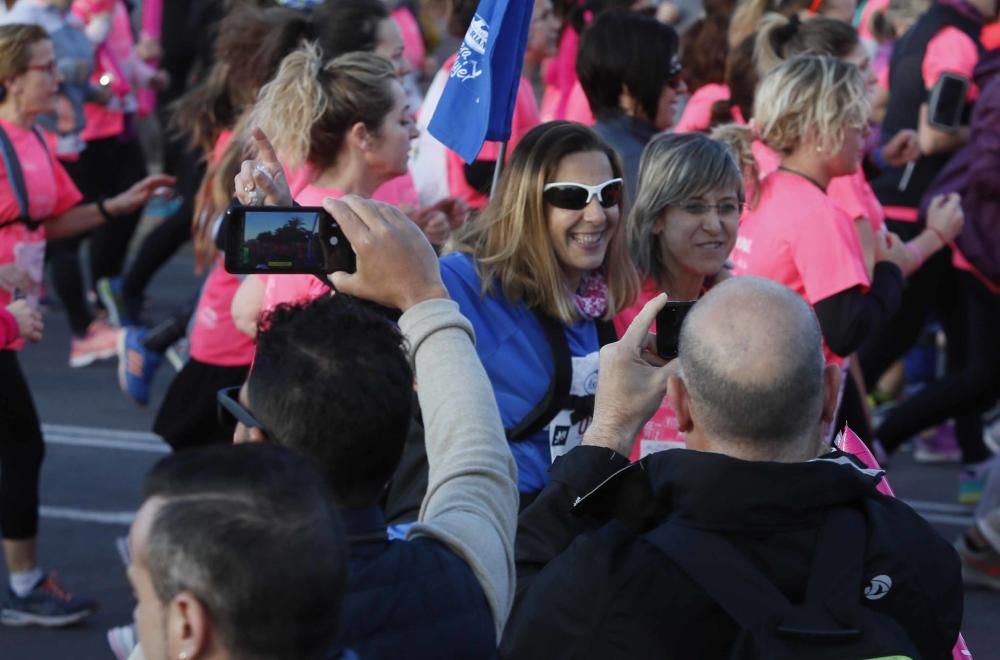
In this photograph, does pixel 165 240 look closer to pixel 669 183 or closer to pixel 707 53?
pixel 707 53

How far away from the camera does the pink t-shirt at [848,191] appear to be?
5.20 metres

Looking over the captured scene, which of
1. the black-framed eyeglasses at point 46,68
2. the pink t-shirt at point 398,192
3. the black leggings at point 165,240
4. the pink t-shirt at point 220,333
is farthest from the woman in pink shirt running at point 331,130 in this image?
the black leggings at point 165,240

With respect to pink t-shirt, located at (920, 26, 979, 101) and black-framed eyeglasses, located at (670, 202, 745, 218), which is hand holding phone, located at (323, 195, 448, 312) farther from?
pink t-shirt, located at (920, 26, 979, 101)

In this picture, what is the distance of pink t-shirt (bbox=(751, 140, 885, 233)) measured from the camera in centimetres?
520

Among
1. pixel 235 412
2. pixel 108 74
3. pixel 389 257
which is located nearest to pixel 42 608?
pixel 389 257

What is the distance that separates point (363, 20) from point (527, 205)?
2120mm

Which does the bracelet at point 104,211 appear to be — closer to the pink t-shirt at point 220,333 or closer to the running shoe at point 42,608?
the pink t-shirt at point 220,333

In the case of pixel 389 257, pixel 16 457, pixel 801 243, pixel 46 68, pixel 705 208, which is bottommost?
pixel 16 457

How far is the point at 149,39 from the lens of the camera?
10.6 m

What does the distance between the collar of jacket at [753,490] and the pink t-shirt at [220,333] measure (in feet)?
9.73

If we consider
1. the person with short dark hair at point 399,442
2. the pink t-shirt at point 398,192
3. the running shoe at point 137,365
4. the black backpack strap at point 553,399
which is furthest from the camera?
the running shoe at point 137,365

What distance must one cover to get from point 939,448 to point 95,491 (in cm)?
387

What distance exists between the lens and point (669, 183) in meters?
4.30

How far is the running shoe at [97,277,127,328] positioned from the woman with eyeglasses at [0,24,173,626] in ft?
11.9
